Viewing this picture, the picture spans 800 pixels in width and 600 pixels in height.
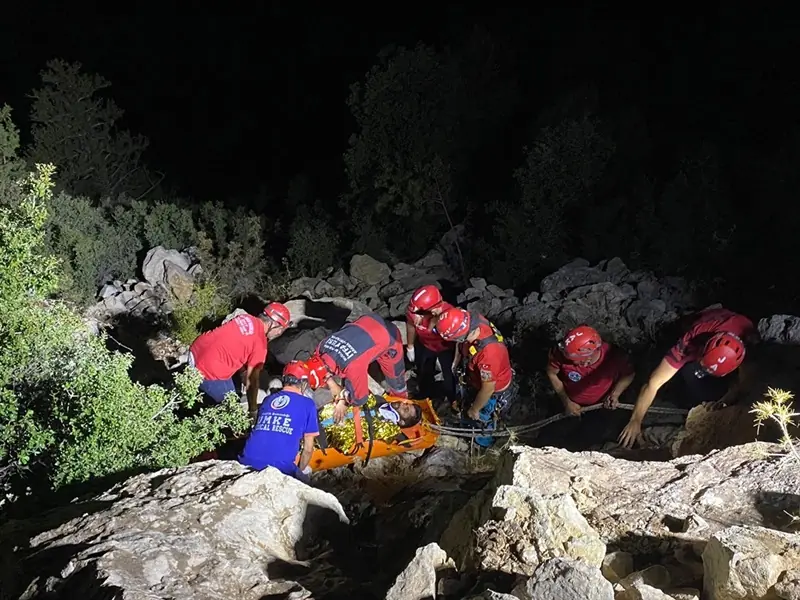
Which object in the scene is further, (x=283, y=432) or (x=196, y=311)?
(x=196, y=311)

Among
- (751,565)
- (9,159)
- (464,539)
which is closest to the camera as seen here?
(751,565)

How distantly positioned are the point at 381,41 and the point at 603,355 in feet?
55.0

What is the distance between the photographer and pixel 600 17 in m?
16.5

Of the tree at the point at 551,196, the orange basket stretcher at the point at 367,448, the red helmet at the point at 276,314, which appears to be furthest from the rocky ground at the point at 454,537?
the tree at the point at 551,196

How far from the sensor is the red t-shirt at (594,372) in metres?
6.98

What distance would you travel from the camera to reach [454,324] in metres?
6.69

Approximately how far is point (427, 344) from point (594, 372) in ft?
6.36

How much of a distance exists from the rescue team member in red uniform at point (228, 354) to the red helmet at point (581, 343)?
113 inches

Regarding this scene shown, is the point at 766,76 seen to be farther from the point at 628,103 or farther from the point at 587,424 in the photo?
the point at 587,424

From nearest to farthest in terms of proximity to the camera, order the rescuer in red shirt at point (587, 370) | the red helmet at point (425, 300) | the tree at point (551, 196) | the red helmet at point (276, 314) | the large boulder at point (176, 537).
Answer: the large boulder at point (176, 537) → the rescuer in red shirt at point (587, 370) → the red helmet at point (276, 314) → the red helmet at point (425, 300) → the tree at point (551, 196)

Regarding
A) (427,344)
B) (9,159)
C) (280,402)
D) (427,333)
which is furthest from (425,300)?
(9,159)

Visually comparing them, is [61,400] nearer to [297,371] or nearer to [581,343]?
[297,371]

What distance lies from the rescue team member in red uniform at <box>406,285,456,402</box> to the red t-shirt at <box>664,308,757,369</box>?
220 cm

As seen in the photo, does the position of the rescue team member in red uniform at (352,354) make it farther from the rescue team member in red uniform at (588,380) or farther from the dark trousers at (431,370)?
the rescue team member in red uniform at (588,380)
